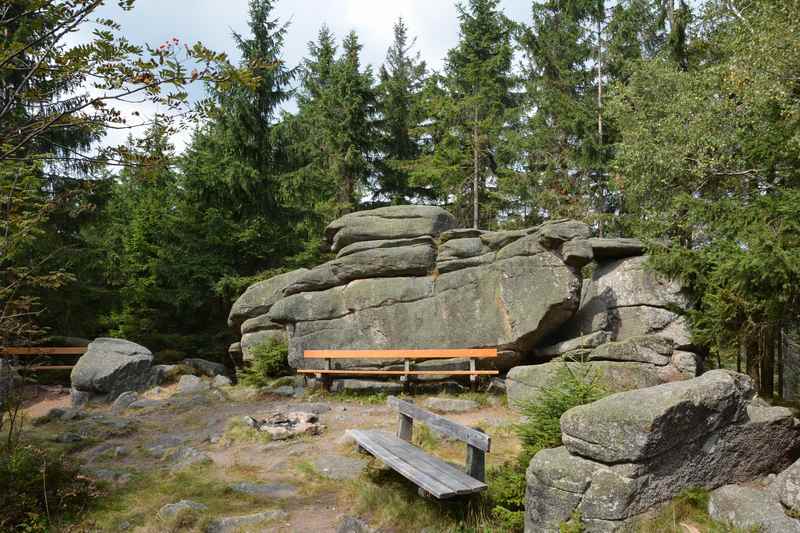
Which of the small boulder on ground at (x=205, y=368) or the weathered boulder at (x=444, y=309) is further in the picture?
the small boulder on ground at (x=205, y=368)

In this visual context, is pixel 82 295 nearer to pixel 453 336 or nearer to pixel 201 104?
pixel 453 336

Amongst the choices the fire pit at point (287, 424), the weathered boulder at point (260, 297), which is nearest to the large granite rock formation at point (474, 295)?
the weathered boulder at point (260, 297)

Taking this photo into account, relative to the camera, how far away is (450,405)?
11.5m

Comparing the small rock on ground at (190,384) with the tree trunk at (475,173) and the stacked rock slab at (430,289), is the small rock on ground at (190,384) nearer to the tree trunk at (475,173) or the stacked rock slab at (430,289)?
the stacked rock slab at (430,289)

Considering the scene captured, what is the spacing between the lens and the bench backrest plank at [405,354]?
12672 millimetres

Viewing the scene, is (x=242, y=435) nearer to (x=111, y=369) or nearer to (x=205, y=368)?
(x=111, y=369)

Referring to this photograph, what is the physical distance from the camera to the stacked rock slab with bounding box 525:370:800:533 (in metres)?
4.90

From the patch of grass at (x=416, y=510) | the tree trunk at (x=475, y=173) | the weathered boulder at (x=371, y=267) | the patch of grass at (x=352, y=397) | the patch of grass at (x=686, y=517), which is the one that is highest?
the tree trunk at (x=475, y=173)

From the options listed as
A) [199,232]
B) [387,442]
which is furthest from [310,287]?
[387,442]

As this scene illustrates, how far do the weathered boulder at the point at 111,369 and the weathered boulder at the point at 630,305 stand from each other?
1168cm

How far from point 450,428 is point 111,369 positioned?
12059mm

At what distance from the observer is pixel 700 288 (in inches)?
468

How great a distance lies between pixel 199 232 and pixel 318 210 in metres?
5.40

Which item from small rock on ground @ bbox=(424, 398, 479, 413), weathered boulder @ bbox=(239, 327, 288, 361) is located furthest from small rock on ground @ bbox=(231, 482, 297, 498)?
weathered boulder @ bbox=(239, 327, 288, 361)
